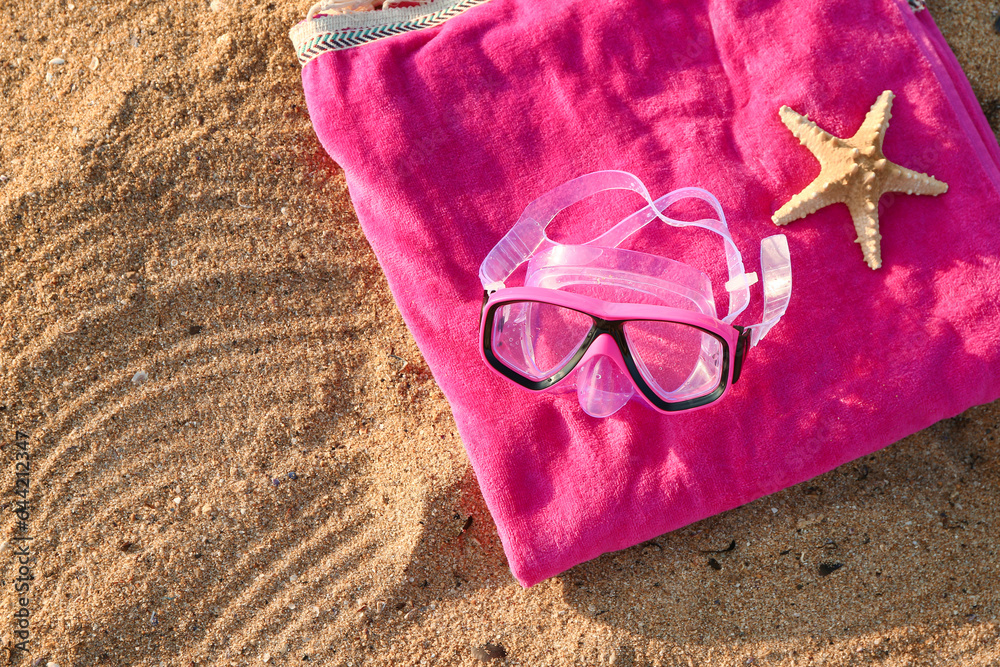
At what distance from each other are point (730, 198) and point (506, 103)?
879 millimetres

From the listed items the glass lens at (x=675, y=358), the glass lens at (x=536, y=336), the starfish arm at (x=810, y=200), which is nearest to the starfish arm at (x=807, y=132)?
the starfish arm at (x=810, y=200)

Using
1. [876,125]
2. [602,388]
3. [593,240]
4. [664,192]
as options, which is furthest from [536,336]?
[876,125]

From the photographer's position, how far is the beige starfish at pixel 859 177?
7.47 ft

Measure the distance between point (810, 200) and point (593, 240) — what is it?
0.74 meters

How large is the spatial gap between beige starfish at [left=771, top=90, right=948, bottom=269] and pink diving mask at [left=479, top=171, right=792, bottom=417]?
0.65 feet

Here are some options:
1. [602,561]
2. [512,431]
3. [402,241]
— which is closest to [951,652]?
[602,561]

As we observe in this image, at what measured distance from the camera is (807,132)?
237cm

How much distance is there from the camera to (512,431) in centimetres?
238

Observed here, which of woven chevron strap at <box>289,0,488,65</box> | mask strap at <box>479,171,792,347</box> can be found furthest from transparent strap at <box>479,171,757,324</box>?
woven chevron strap at <box>289,0,488,65</box>

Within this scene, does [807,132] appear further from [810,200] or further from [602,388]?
[602,388]

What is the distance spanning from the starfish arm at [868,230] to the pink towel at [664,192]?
5 centimetres

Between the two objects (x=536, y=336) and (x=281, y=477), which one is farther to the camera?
(x=281, y=477)

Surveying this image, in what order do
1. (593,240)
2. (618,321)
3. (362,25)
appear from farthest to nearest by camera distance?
1. (362,25)
2. (593,240)
3. (618,321)

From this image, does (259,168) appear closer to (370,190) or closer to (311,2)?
(370,190)
